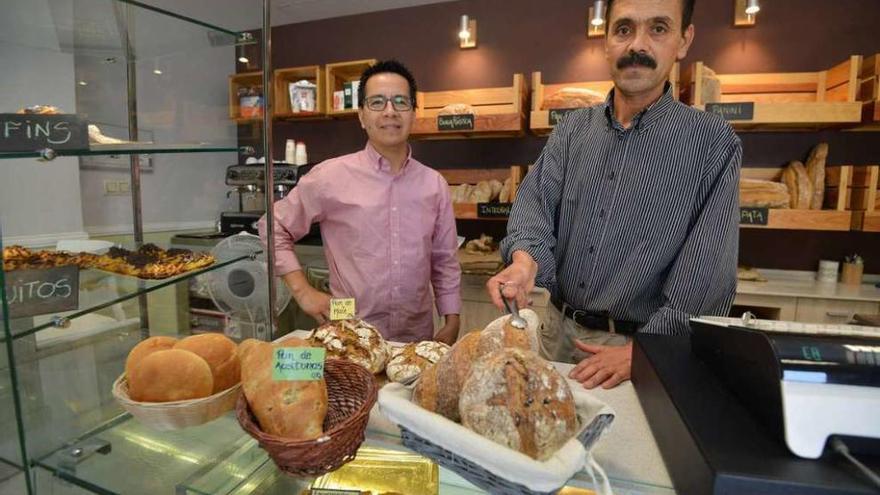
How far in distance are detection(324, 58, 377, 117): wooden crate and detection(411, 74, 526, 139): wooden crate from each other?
0.49m

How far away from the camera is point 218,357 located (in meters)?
0.82

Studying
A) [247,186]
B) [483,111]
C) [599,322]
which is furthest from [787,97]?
[247,186]

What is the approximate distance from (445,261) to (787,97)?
7.99 feet

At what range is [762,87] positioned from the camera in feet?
9.00

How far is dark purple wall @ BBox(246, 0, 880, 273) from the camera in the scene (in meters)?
2.68

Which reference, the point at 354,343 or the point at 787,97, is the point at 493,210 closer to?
the point at 787,97

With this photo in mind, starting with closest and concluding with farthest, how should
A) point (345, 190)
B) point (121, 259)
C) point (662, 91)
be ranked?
point (121, 259)
point (662, 91)
point (345, 190)

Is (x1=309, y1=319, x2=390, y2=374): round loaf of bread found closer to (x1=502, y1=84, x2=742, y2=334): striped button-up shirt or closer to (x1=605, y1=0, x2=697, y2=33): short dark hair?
(x1=502, y1=84, x2=742, y2=334): striped button-up shirt

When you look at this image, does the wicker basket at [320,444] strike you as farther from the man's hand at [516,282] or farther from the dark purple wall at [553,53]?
the dark purple wall at [553,53]

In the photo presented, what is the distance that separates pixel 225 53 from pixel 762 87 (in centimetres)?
301

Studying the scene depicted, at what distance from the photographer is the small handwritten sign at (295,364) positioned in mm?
697

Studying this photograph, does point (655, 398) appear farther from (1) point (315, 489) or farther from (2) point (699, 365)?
(1) point (315, 489)

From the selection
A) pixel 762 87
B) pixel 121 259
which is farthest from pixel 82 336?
pixel 762 87

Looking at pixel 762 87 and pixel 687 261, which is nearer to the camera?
pixel 687 261
